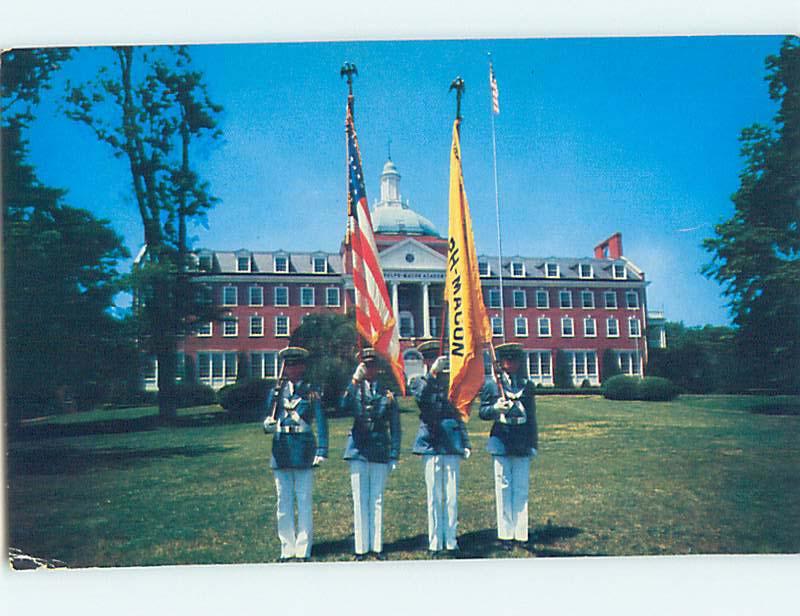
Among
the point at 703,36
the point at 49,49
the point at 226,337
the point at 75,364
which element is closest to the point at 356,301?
the point at 226,337

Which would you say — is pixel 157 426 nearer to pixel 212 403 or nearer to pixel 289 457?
pixel 212 403

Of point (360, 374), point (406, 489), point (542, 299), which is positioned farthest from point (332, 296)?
point (542, 299)

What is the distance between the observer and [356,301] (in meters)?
6.96

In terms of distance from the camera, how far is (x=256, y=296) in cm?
700

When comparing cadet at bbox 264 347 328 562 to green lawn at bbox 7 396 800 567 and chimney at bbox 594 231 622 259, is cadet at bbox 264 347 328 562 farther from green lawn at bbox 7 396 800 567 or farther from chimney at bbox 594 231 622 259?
chimney at bbox 594 231 622 259

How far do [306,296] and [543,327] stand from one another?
229 centimetres

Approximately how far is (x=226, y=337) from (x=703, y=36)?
529 centimetres

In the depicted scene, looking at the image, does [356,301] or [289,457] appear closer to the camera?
[289,457]

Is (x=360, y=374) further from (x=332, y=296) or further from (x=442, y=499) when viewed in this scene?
(x=442, y=499)

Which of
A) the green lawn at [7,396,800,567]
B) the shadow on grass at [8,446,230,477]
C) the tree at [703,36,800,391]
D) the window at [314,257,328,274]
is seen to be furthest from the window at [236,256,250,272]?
the tree at [703,36,800,391]

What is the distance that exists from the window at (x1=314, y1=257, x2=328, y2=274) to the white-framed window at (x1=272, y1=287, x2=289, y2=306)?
0.34 metres

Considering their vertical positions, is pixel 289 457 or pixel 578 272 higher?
pixel 578 272

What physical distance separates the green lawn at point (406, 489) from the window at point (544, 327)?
65 centimetres

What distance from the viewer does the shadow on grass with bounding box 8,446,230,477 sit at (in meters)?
6.77
